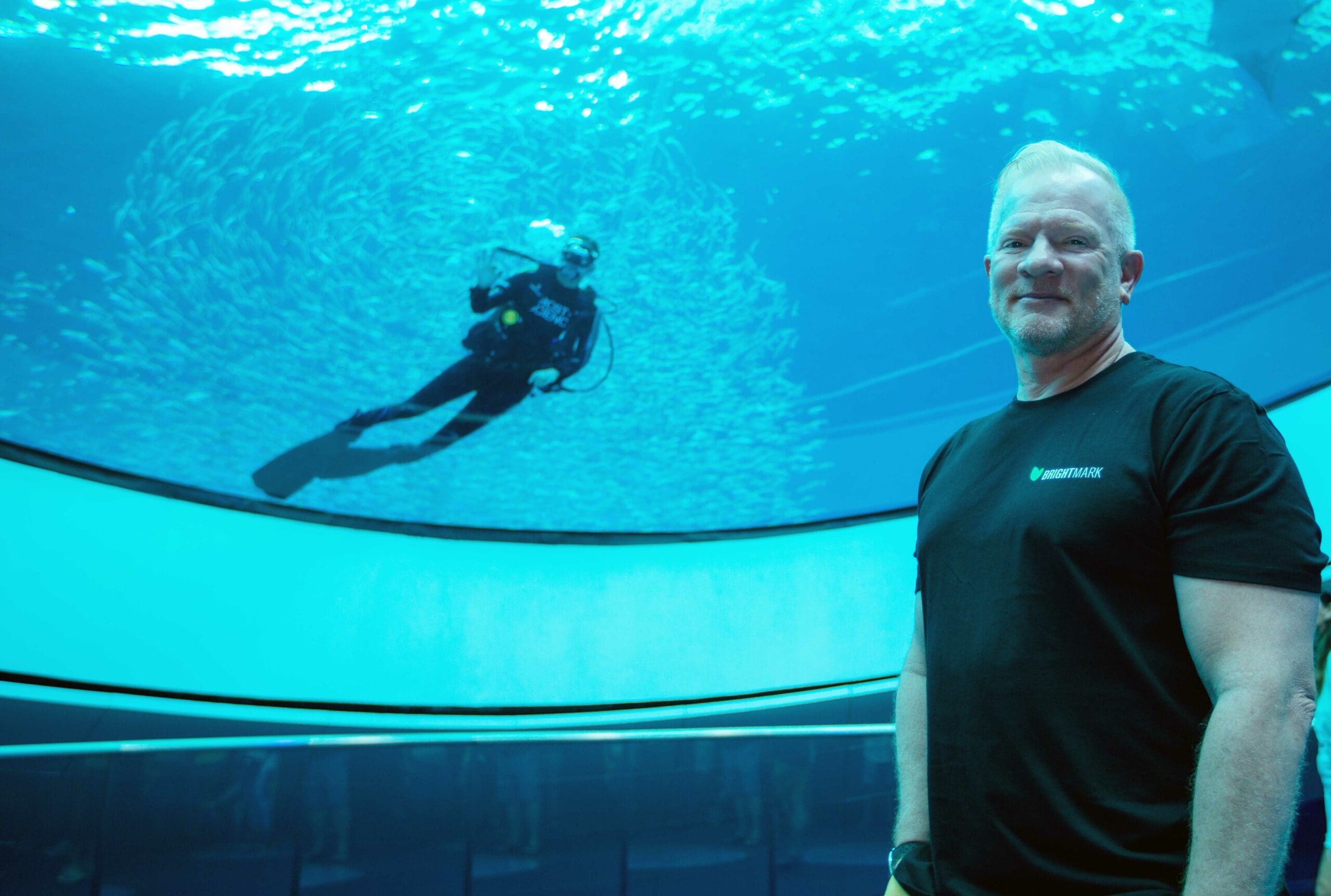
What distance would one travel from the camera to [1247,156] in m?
6.91

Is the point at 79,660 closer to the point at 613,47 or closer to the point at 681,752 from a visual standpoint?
the point at 681,752

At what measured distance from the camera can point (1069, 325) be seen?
48.5 inches

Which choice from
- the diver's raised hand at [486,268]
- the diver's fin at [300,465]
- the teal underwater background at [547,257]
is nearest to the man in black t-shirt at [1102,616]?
the teal underwater background at [547,257]

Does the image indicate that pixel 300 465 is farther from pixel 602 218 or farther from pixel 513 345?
pixel 602 218

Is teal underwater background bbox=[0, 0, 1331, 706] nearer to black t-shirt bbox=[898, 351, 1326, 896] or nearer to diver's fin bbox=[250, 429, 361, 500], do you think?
diver's fin bbox=[250, 429, 361, 500]

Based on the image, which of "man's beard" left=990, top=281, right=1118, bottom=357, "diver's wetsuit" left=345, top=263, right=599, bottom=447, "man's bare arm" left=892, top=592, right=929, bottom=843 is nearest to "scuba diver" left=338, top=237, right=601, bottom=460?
"diver's wetsuit" left=345, top=263, right=599, bottom=447

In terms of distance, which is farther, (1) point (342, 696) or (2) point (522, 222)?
(2) point (522, 222)

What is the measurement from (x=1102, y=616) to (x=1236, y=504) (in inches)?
7.4

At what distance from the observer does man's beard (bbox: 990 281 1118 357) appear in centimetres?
123

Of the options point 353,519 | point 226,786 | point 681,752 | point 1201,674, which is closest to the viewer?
point 1201,674

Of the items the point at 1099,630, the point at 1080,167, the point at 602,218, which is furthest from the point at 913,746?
the point at 602,218

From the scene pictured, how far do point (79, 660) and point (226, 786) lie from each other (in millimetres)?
2807

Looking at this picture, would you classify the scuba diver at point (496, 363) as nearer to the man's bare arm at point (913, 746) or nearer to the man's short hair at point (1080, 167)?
the man's bare arm at point (913, 746)

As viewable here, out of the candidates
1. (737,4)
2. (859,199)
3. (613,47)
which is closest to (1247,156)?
(859,199)
